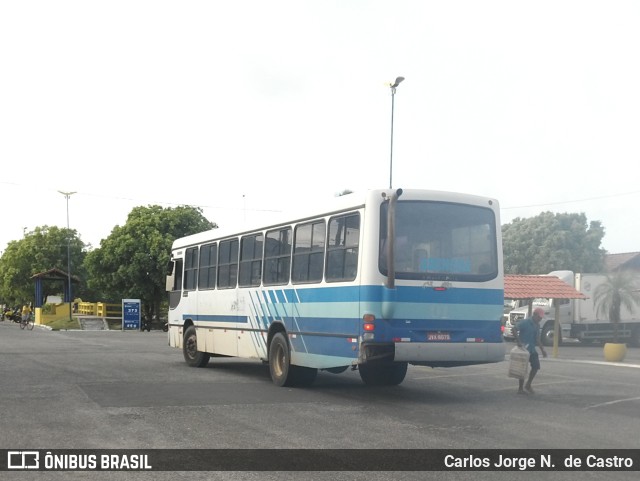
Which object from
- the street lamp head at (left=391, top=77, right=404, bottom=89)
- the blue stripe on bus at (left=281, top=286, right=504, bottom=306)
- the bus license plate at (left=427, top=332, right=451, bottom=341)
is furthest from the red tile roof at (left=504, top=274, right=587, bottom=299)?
the bus license plate at (left=427, top=332, right=451, bottom=341)

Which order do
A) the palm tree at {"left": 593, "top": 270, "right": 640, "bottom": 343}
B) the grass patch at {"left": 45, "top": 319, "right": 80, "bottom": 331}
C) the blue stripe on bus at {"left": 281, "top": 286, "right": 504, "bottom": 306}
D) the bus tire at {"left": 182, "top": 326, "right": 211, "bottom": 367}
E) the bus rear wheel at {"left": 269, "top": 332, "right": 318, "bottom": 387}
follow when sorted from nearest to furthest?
the blue stripe on bus at {"left": 281, "top": 286, "right": 504, "bottom": 306}, the bus rear wheel at {"left": 269, "top": 332, "right": 318, "bottom": 387}, the bus tire at {"left": 182, "top": 326, "right": 211, "bottom": 367}, the palm tree at {"left": 593, "top": 270, "right": 640, "bottom": 343}, the grass patch at {"left": 45, "top": 319, "right": 80, "bottom": 331}

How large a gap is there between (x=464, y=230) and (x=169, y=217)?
52.1 meters

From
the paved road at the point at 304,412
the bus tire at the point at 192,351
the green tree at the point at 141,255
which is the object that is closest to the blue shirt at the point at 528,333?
the paved road at the point at 304,412

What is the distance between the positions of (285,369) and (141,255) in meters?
47.0

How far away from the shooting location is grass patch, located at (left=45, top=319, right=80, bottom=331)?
58062mm

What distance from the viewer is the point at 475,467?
26.5 feet

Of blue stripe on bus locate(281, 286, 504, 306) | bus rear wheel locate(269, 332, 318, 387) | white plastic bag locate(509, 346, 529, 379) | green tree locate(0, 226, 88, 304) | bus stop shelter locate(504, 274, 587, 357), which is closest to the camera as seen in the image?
blue stripe on bus locate(281, 286, 504, 306)

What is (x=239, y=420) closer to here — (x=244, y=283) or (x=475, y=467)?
(x=475, y=467)

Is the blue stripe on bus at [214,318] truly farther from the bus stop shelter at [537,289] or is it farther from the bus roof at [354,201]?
the bus stop shelter at [537,289]

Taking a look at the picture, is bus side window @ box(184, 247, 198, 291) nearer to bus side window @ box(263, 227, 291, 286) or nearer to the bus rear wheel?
bus side window @ box(263, 227, 291, 286)

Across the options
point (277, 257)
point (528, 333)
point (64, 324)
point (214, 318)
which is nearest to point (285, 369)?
point (277, 257)

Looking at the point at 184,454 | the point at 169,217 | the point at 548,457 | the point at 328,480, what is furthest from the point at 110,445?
the point at 169,217

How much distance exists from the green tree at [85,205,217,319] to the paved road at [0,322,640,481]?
137 ft

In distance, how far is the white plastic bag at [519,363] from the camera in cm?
1438
